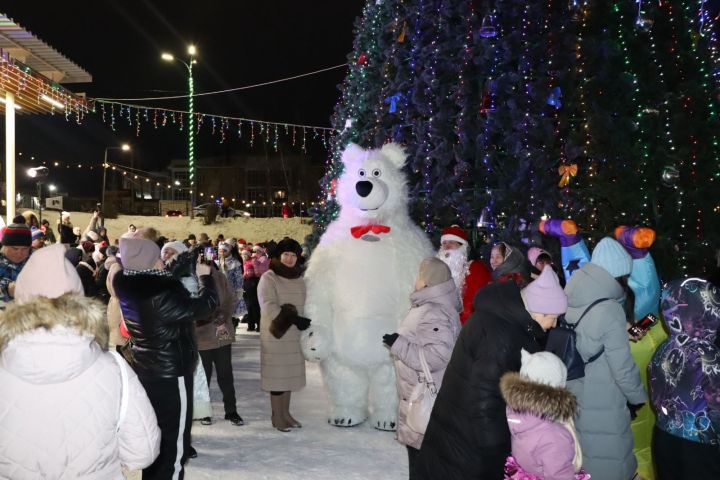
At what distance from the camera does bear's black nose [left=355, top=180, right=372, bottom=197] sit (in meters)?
6.18

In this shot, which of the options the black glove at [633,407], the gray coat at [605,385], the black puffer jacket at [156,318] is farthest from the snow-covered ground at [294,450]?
the black glove at [633,407]

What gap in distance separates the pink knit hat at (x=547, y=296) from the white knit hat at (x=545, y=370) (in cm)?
59

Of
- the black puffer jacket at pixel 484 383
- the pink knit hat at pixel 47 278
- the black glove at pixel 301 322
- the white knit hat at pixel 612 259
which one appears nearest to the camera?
the pink knit hat at pixel 47 278

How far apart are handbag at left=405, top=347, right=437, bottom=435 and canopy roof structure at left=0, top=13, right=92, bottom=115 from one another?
11094mm

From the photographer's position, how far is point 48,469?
229 cm

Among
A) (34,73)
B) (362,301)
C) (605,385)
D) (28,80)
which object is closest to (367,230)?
(362,301)

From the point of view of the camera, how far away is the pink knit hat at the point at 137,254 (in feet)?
12.4

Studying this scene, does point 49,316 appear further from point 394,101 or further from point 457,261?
point 394,101

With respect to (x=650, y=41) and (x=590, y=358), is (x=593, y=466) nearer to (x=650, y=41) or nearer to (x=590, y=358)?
(x=590, y=358)

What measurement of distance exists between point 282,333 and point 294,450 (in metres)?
1.10

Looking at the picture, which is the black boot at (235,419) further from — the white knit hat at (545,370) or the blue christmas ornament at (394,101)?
the blue christmas ornament at (394,101)

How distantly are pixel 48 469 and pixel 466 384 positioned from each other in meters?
1.81

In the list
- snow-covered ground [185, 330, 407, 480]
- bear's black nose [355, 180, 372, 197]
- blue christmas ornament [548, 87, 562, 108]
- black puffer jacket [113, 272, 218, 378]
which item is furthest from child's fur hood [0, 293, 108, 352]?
blue christmas ornament [548, 87, 562, 108]

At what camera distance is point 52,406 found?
227 cm
